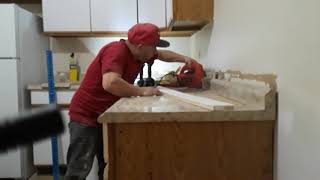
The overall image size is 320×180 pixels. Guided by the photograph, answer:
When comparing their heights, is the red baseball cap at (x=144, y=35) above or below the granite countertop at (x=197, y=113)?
above

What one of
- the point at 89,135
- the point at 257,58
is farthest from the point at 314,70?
the point at 89,135

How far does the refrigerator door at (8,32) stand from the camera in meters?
2.69

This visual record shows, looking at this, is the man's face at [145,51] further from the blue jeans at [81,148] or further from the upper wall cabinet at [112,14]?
the upper wall cabinet at [112,14]

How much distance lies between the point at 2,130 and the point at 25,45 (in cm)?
290

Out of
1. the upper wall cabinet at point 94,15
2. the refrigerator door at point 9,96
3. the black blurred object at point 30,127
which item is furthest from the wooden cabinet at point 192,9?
the black blurred object at point 30,127

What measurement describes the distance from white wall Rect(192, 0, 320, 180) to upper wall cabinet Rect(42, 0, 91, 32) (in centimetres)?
200

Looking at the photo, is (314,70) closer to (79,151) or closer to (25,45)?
(79,151)

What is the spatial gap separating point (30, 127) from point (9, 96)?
2773mm

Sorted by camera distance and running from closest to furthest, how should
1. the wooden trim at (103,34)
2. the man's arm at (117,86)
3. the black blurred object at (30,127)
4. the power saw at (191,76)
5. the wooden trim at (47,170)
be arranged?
the black blurred object at (30,127) < the man's arm at (117,86) < the power saw at (191,76) < the wooden trim at (47,170) < the wooden trim at (103,34)

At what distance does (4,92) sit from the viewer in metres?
2.78

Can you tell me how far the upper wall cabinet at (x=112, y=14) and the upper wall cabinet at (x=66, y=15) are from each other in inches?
3.0

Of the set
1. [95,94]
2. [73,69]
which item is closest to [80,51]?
[73,69]

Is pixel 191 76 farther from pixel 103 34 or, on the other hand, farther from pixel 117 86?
pixel 103 34

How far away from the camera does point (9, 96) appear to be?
9.15ft
